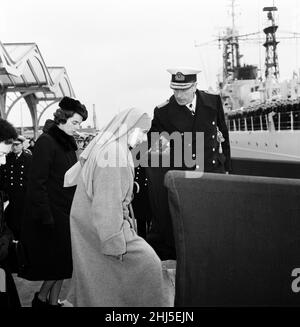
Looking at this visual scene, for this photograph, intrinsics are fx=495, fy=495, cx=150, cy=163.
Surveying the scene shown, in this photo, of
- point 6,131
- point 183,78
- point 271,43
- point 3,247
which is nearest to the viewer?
point 3,247

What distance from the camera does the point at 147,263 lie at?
2.96m

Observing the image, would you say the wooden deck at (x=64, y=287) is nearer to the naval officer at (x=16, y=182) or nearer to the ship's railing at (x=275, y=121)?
the naval officer at (x=16, y=182)

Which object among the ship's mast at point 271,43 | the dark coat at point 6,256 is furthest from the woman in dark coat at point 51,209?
the ship's mast at point 271,43

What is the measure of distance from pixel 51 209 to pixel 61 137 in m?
0.59

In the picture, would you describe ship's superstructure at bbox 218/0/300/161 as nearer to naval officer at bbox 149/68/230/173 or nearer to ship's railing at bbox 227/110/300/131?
ship's railing at bbox 227/110/300/131

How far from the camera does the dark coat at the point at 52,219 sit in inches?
152

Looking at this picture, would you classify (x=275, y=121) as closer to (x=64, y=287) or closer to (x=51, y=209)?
(x=64, y=287)

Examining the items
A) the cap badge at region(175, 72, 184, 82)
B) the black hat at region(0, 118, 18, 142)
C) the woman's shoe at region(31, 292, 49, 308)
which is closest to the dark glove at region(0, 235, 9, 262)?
the black hat at region(0, 118, 18, 142)

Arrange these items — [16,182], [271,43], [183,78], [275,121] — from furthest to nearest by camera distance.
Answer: [271,43]
[275,121]
[16,182]
[183,78]

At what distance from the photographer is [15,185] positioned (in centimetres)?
548

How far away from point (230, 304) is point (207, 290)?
0.12 m

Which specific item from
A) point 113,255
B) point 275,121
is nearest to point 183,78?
point 113,255

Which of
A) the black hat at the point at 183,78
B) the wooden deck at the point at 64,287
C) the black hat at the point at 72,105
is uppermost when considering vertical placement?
the black hat at the point at 183,78

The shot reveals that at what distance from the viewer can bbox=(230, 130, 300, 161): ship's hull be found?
13.4 m
